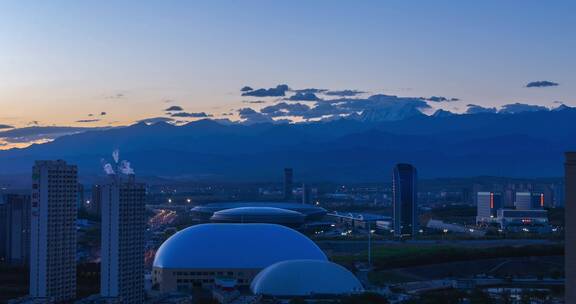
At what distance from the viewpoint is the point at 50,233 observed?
118 ft

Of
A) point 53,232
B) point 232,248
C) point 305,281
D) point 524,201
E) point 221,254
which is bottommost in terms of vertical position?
point 305,281

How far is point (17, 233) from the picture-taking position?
49219 millimetres

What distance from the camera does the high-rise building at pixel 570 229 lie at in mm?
25297

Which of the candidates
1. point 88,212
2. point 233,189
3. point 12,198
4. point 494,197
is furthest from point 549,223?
point 233,189

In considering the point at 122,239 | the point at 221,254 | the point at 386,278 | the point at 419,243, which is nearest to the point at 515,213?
the point at 419,243

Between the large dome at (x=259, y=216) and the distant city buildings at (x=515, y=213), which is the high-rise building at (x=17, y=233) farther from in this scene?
the distant city buildings at (x=515, y=213)

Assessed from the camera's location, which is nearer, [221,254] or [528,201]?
[221,254]

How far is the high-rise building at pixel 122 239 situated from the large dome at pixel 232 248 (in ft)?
23.9

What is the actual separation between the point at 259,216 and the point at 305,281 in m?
29.2

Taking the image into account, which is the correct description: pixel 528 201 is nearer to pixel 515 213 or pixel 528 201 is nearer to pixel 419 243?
pixel 515 213

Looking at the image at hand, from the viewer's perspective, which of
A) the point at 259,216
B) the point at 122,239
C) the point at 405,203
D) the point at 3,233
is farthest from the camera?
the point at 405,203

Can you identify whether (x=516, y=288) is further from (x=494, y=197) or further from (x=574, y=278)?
(x=494, y=197)

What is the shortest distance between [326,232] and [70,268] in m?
38.4

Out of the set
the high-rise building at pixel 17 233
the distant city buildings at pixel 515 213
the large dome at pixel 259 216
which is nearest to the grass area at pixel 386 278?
the high-rise building at pixel 17 233
